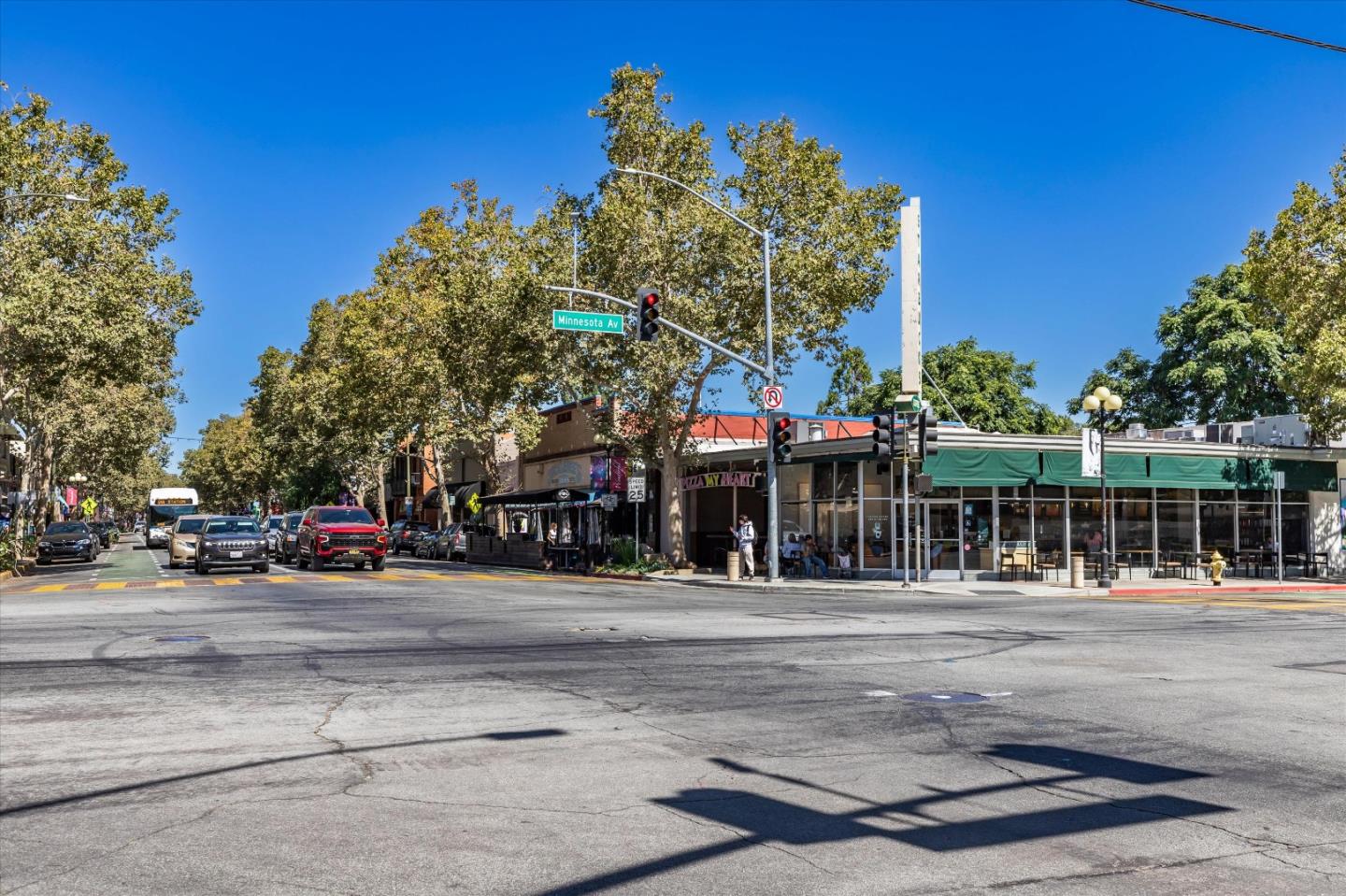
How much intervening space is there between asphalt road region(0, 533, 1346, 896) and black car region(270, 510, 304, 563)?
101 ft

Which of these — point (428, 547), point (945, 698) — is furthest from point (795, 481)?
point (945, 698)

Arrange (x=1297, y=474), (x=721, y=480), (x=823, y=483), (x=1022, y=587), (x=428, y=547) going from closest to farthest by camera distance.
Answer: (x=1022, y=587) → (x=823, y=483) → (x=1297, y=474) → (x=721, y=480) → (x=428, y=547)

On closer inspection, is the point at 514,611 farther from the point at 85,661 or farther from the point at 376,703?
the point at 376,703

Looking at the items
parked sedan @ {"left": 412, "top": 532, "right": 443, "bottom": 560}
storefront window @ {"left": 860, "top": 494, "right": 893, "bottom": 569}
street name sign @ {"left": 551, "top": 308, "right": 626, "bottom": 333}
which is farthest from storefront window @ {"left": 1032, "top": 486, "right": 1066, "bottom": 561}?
parked sedan @ {"left": 412, "top": 532, "right": 443, "bottom": 560}

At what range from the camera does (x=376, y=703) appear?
1001cm

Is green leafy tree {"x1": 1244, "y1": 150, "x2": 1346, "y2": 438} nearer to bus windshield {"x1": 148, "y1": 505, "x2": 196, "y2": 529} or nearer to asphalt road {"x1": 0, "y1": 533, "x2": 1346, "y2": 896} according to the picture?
asphalt road {"x1": 0, "y1": 533, "x2": 1346, "y2": 896}

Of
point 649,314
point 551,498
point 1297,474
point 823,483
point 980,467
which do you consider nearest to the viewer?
point 649,314

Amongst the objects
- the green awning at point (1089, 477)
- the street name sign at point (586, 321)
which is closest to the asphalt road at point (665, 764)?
the street name sign at point (586, 321)

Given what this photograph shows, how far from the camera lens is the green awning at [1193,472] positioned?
3694 cm

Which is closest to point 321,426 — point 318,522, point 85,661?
point 318,522

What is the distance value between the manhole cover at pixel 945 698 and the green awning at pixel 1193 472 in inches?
1127

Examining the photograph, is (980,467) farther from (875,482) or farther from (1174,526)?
(1174,526)

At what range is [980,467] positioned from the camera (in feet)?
112

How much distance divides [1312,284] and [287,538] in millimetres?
36450
